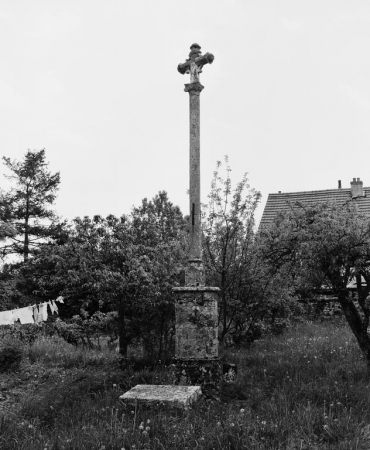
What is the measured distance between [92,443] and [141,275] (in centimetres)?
383

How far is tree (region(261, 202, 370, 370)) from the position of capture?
6.44 metres

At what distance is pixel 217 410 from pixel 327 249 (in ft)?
9.53

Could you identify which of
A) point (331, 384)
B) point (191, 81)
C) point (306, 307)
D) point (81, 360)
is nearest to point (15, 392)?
point (81, 360)

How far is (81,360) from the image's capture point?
8844 millimetres

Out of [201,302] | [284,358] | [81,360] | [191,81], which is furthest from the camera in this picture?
[81,360]

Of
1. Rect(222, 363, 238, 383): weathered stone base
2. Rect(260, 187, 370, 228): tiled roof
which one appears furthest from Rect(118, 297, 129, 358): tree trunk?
Rect(260, 187, 370, 228): tiled roof

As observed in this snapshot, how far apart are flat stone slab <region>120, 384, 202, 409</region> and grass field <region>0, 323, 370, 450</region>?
0.10 m

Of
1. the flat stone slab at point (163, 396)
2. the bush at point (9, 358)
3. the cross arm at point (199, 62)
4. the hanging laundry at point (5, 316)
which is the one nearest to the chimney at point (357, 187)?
the cross arm at point (199, 62)

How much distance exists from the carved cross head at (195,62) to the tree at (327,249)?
2.76m

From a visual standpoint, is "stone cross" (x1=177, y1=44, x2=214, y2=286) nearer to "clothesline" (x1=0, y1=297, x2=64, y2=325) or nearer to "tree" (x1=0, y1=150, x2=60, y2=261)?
"clothesline" (x1=0, y1=297, x2=64, y2=325)

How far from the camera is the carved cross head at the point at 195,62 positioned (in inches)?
291

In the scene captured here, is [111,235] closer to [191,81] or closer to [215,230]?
[215,230]

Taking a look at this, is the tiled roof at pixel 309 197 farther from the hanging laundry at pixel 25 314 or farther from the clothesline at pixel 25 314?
the hanging laundry at pixel 25 314

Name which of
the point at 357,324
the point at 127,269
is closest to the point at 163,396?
the point at 127,269
